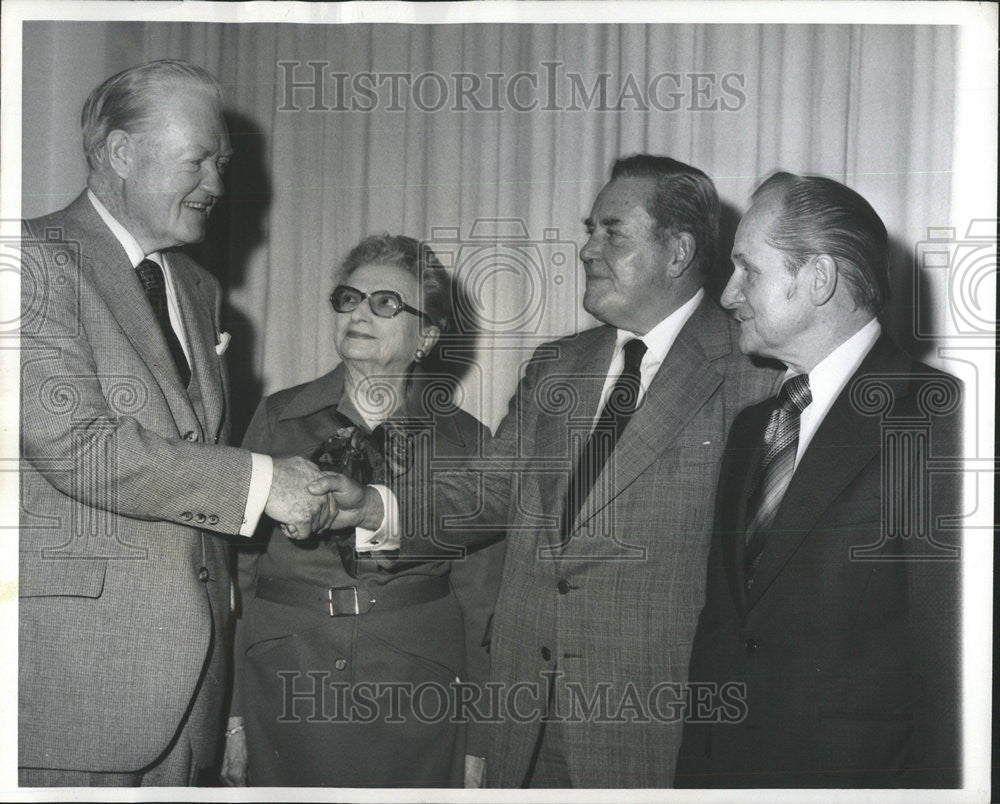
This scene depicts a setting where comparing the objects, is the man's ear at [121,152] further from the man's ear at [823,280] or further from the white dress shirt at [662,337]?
the man's ear at [823,280]

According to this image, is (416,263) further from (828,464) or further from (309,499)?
(828,464)

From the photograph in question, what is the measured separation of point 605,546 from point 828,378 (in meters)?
0.77

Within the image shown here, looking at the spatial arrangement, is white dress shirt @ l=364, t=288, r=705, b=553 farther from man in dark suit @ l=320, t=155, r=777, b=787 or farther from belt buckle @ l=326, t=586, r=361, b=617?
belt buckle @ l=326, t=586, r=361, b=617

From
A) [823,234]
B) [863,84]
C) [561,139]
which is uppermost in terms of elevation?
[863,84]

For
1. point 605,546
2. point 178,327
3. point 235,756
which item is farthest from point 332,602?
point 178,327

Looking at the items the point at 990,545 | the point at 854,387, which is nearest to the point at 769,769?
the point at 990,545

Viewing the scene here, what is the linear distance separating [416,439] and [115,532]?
33.5 inches

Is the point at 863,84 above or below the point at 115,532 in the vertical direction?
above

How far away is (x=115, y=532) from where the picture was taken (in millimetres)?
2893

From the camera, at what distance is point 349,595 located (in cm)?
293

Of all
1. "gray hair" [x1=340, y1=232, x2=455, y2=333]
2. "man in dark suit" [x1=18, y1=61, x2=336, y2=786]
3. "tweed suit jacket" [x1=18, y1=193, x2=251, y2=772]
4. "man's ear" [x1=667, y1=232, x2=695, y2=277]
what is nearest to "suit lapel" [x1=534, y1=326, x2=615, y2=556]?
Answer: "man's ear" [x1=667, y1=232, x2=695, y2=277]

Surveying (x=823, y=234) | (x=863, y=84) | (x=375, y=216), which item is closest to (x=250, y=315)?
(x=375, y=216)

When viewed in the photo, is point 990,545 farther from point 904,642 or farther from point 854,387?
point 854,387

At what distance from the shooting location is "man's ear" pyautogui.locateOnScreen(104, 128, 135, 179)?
2.92 metres
